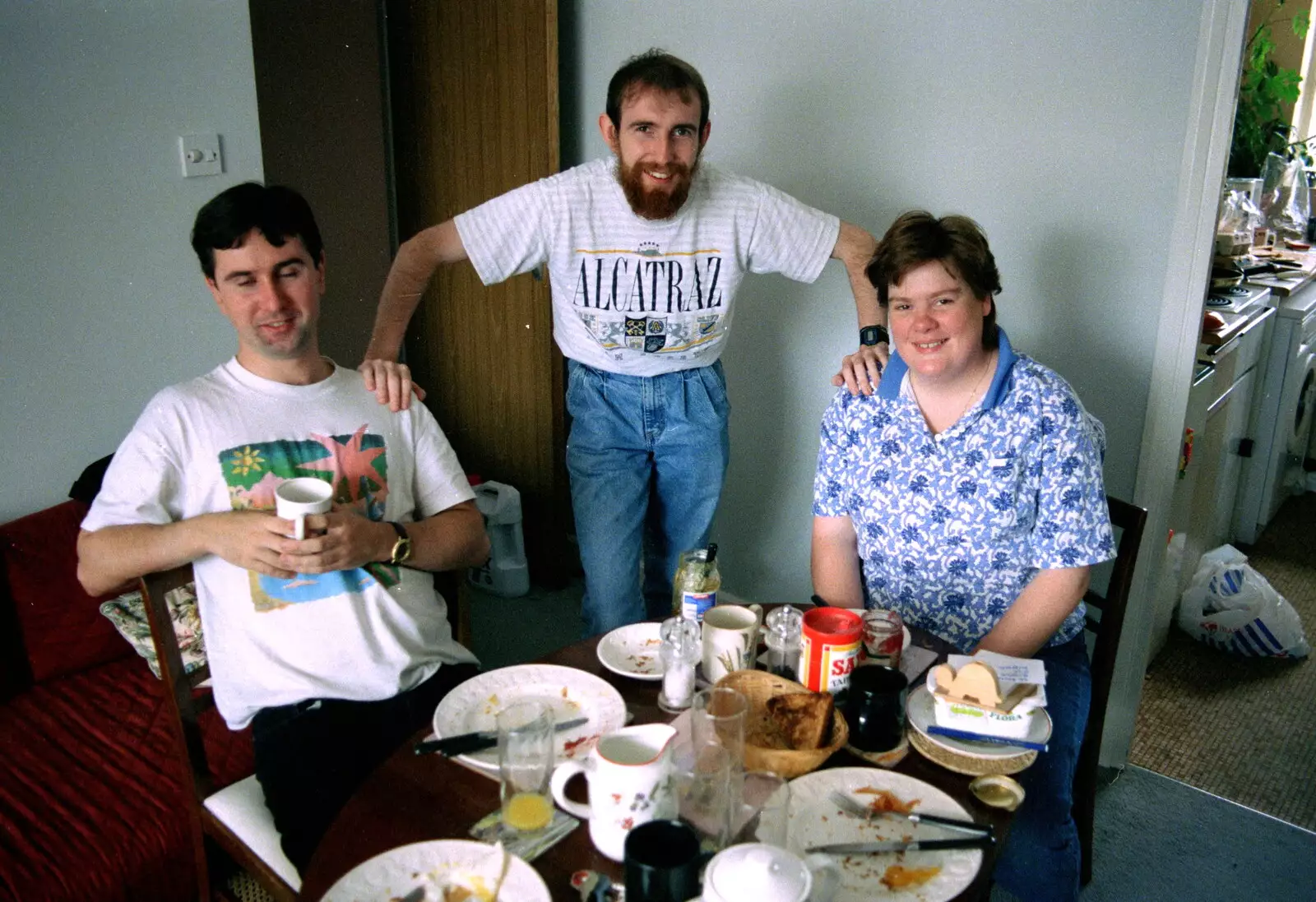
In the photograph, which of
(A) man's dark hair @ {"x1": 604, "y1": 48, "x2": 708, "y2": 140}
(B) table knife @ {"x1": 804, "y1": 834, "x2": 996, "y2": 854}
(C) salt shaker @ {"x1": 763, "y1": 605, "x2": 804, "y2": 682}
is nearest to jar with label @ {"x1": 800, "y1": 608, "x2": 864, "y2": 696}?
(C) salt shaker @ {"x1": 763, "y1": 605, "x2": 804, "y2": 682}

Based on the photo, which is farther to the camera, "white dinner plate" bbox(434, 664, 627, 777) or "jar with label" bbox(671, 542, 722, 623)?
"jar with label" bbox(671, 542, 722, 623)

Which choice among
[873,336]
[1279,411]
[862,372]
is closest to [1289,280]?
[1279,411]

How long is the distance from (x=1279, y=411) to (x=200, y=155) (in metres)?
3.47

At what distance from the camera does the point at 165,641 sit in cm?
156

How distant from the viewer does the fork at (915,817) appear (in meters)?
1.16

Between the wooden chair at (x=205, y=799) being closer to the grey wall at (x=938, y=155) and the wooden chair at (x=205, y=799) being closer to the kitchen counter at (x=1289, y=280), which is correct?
the grey wall at (x=938, y=155)

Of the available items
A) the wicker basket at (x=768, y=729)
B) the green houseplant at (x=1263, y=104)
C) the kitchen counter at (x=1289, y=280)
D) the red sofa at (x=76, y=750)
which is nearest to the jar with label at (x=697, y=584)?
the wicker basket at (x=768, y=729)

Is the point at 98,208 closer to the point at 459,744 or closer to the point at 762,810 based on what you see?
the point at 459,744

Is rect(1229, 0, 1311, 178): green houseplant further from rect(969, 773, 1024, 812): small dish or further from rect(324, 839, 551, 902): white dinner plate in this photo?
rect(324, 839, 551, 902): white dinner plate

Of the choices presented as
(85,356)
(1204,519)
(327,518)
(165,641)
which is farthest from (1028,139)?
(85,356)

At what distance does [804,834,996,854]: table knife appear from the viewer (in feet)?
3.73

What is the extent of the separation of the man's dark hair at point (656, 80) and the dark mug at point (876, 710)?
4.52 feet

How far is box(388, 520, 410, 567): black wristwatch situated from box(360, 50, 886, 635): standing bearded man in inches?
25.6

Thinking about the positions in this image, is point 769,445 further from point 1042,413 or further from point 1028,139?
point 1042,413
